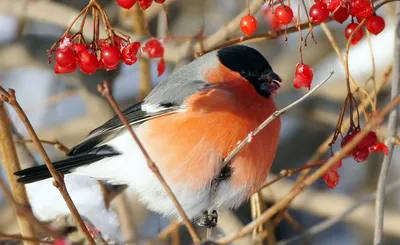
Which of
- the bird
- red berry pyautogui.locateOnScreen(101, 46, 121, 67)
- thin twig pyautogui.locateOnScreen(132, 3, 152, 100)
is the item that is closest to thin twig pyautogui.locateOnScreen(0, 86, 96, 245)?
red berry pyautogui.locateOnScreen(101, 46, 121, 67)

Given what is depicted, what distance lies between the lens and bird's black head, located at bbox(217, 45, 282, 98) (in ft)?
6.81

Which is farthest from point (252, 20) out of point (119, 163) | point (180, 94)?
point (119, 163)

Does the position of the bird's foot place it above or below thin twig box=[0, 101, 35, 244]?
below

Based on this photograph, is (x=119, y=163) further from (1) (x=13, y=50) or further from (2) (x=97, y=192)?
(1) (x=13, y=50)

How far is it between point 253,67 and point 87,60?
68 centimetres

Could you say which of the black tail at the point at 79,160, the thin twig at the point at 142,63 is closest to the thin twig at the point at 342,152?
the black tail at the point at 79,160

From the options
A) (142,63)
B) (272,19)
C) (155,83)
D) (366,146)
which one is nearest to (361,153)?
(366,146)

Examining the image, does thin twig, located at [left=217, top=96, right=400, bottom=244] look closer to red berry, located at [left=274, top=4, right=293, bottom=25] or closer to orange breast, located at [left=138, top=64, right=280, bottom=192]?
red berry, located at [left=274, top=4, right=293, bottom=25]

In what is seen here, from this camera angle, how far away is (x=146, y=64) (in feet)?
8.85

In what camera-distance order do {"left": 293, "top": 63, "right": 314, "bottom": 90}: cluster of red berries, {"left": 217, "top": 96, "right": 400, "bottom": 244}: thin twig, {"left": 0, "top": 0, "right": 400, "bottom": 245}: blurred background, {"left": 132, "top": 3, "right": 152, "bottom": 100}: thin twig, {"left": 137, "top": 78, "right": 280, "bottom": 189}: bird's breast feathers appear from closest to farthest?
{"left": 217, "top": 96, "right": 400, "bottom": 244}: thin twig → {"left": 293, "top": 63, "right": 314, "bottom": 90}: cluster of red berries → {"left": 137, "top": 78, "right": 280, "bottom": 189}: bird's breast feathers → {"left": 0, "top": 0, "right": 400, "bottom": 245}: blurred background → {"left": 132, "top": 3, "right": 152, "bottom": 100}: thin twig

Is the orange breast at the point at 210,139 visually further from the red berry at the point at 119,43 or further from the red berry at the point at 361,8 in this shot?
the red berry at the point at 361,8

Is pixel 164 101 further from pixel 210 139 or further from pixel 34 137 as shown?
pixel 34 137

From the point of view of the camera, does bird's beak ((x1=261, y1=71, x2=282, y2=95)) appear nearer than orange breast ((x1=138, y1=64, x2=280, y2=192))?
No

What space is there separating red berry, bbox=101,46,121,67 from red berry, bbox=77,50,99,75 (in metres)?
0.02
